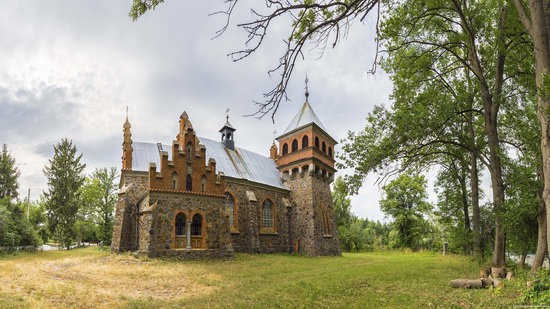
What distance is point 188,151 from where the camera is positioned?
63.6 ft

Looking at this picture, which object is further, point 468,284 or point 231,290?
point 231,290

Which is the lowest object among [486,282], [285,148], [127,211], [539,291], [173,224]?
[486,282]

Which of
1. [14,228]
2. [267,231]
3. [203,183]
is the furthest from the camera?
[267,231]

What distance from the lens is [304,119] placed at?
2867 centimetres

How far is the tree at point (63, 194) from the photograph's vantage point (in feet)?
101

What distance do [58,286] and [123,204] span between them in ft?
36.6

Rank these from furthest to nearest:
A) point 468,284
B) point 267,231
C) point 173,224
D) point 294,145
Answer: point 294,145 → point 267,231 → point 173,224 → point 468,284

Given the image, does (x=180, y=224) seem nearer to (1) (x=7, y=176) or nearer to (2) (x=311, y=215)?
(2) (x=311, y=215)

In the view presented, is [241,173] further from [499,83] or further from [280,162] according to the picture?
[499,83]

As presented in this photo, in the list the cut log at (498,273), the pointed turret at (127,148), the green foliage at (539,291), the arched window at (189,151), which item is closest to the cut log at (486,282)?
the cut log at (498,273)

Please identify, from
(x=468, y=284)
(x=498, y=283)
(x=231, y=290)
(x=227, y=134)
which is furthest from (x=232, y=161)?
(x=498, y=283)

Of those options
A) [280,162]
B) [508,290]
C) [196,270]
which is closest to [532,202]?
[508,290]

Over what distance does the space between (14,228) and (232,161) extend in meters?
16.5

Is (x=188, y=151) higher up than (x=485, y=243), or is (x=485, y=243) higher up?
(x=188, y=151)
